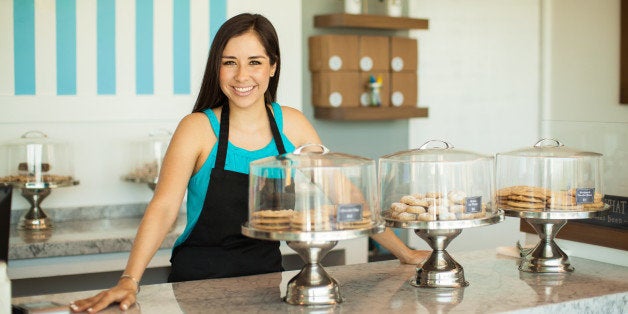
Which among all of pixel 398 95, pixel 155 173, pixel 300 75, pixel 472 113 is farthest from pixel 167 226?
pixel 472 113

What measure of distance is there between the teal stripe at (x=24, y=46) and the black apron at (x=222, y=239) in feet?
6.57

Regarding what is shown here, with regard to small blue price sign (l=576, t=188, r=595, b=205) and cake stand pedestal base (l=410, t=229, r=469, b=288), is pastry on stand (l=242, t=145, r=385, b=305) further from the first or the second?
small blue price sign (l=576, t=188, r=595, b=205)

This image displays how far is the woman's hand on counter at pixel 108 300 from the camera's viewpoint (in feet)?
7.12

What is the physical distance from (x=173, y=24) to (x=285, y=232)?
109 inches

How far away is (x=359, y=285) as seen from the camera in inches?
98.0

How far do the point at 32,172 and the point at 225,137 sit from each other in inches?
76.7

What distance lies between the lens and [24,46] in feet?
14.3

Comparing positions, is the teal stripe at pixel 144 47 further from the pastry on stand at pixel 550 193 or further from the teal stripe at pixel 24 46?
the pastry on stand at pixel 550 193

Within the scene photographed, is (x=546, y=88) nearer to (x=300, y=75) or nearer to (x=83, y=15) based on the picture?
(x=300, y=75)

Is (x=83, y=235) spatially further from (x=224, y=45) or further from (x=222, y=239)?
(x=224, y=45)

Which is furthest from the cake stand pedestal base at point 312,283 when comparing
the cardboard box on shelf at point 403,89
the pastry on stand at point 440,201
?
the cardboard box on shelf at point 403,89

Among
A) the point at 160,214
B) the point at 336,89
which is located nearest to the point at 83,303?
the point at 160,214

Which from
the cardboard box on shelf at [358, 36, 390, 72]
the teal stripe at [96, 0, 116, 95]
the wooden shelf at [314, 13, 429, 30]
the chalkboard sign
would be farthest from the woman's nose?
the cardboard box on shelf at [358, 36, 390, 72]

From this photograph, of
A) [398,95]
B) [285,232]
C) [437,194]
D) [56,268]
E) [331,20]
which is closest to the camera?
[285,232]
